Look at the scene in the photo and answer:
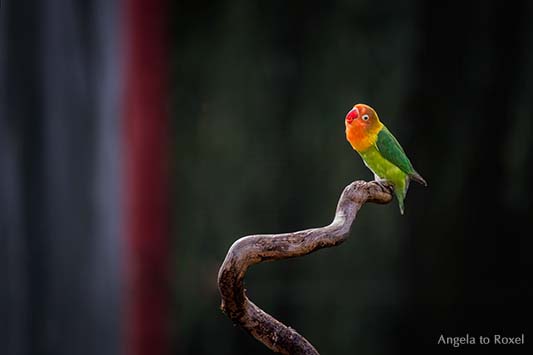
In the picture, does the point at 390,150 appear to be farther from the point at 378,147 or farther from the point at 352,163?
the point at 352,163

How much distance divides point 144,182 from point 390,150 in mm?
850

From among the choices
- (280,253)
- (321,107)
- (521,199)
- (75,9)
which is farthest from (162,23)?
(280,253)

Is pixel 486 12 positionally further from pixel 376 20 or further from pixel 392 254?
pixel 392 254

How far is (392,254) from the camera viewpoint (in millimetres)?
2086

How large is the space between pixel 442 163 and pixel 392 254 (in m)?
0.24

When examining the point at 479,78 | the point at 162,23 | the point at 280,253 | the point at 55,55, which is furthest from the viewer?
the point at 479,78

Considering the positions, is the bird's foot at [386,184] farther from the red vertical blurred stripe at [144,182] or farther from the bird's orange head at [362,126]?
the red vertical blurred stripe at [144,182]

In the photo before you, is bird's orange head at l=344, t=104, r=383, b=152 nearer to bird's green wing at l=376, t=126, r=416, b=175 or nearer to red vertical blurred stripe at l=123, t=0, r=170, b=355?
bird's green wing at l=376, t=126, r=416, b=175

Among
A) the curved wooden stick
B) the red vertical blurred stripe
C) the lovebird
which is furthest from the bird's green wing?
the red vertical blurred stripe

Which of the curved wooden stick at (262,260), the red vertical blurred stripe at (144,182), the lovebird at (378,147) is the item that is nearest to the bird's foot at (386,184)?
the lovebird at (378,147)

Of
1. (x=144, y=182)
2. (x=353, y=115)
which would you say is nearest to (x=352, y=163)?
(x=144, y=182)

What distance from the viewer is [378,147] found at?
1.18 m

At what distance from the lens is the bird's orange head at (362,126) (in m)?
1.13

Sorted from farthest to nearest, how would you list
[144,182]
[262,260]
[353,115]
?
1. [144,182]
2. [353,115]
3. [262,260]
